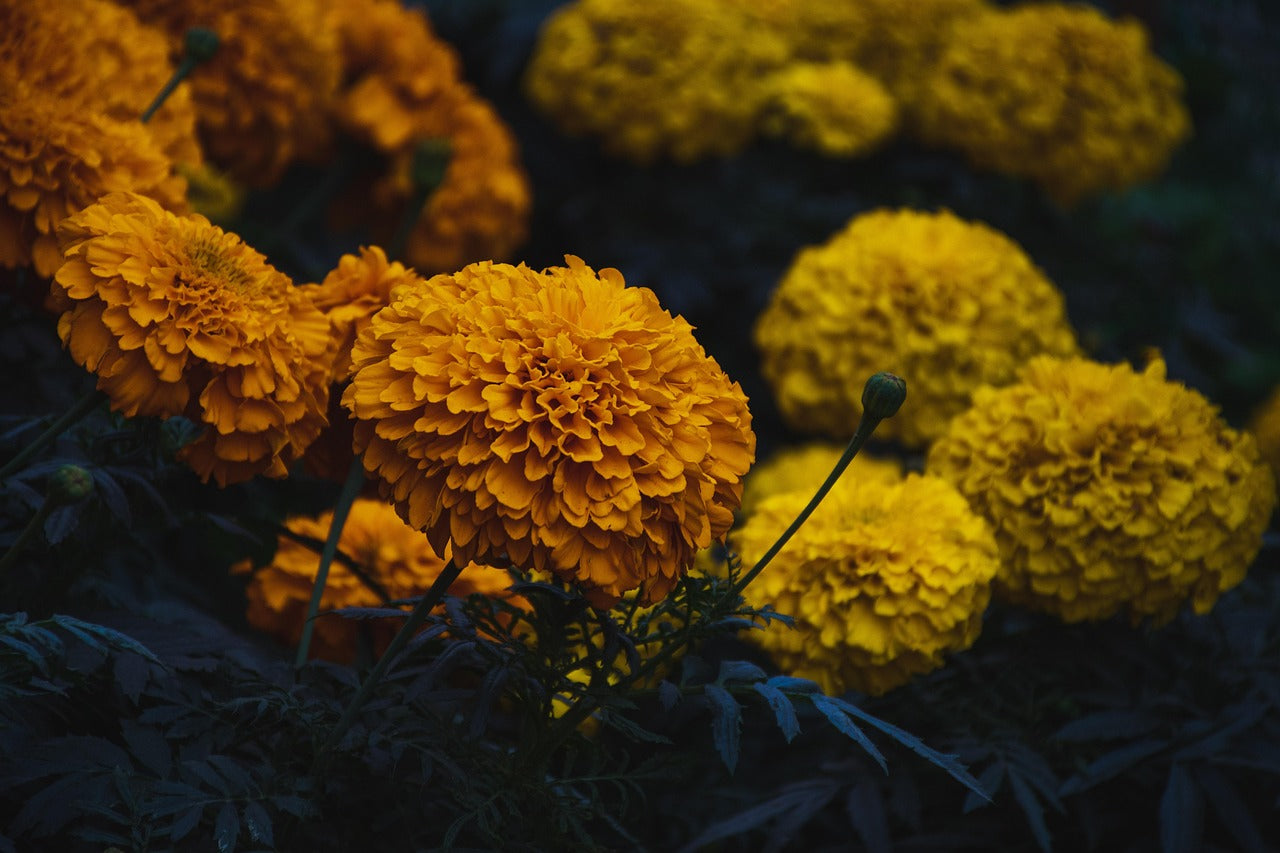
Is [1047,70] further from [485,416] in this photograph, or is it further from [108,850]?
[108,850]

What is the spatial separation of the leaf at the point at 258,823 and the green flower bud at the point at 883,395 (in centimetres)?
76

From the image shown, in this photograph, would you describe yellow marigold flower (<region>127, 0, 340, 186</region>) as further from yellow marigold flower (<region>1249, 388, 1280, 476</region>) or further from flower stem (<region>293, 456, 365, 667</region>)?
yellow marigold flower (<region>1249, 388, 1280, 476</region>)

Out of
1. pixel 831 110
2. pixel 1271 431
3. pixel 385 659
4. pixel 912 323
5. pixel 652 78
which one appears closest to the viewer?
pixel 385 659

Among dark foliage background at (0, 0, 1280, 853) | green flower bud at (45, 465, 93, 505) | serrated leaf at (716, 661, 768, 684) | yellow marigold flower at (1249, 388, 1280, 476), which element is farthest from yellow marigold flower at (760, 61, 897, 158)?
green flower bud at (45, 465, 93, 505)

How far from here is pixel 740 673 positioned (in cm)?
136

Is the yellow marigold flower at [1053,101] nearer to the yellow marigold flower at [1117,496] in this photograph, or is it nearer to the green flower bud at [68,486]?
the yellow marigold flower at [1117,496]

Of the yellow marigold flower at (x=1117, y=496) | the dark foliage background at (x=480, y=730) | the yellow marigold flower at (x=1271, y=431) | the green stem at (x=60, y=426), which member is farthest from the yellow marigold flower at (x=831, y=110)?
the green stem at (x=60, y=426)

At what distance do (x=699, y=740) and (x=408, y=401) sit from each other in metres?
0.86

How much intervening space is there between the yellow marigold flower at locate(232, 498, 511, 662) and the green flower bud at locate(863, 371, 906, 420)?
58cm

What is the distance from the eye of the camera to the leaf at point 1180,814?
65.7 inches

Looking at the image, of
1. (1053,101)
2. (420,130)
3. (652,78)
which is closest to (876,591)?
(420,130)

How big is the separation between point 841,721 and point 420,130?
2194 millimetres

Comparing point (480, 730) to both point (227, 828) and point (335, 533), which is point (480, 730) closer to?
point (227, 828)

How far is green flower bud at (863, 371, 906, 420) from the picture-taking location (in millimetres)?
1381
